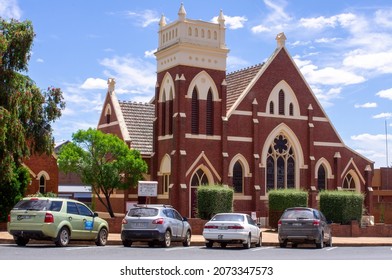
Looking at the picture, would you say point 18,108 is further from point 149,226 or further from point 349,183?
point 349,183

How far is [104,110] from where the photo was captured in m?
54.8

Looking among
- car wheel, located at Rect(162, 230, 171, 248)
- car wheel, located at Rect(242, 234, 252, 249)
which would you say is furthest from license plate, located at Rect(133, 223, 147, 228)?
car wheel, located at Rect(242, 234, 252, 249)

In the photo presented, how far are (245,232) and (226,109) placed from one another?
20.9m

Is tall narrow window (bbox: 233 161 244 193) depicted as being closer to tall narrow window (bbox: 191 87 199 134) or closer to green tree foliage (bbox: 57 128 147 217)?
tall narrow window (bbox: 191 87 199 134)

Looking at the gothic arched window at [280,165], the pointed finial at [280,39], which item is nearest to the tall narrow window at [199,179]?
the gothic arched window at [280,165]

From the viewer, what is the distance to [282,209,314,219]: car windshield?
28469 millimetres

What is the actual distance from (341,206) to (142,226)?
56.5ft

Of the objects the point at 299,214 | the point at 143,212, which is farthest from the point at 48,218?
the point at 299,214

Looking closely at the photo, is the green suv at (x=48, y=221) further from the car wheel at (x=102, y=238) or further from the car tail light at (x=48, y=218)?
the car wheel at (x=102, y=238)

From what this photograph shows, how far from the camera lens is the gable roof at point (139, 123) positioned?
5024cm

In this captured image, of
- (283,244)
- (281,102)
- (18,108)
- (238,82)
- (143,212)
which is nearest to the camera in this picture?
(143,212)

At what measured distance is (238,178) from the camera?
46750 mm

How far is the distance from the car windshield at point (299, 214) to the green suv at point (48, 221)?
28.2 feet

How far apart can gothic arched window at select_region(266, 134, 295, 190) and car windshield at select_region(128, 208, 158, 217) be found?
23123mm
